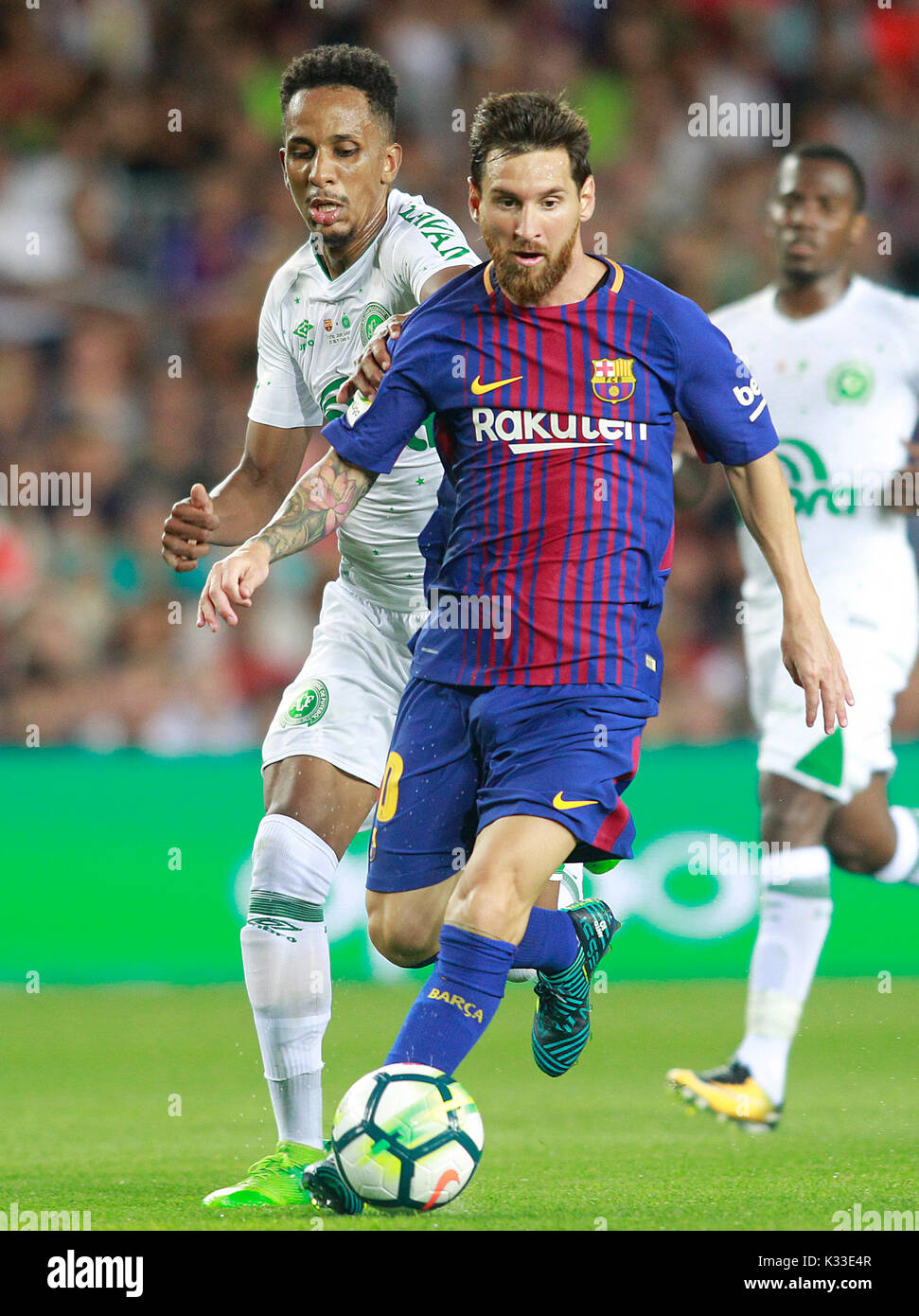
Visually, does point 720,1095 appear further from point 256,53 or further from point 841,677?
point 256,53

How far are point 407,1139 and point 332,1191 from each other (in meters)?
0.45

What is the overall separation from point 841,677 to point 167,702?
6.19 meters

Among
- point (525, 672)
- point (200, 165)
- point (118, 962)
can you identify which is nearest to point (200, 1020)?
point (118, 962)

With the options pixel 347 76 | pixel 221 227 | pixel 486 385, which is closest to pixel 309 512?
pixel 486 385

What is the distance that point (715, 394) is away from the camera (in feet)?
13.3

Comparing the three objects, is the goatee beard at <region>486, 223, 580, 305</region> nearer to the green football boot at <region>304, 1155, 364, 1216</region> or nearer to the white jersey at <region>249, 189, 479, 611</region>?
the white jersey at <region>249, 189, 479, 611</region>

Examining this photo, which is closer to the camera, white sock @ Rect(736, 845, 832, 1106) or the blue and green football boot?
the blue and green football boot

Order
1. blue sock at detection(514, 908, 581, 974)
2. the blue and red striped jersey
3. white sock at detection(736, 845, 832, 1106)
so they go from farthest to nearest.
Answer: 1. white sock at detection(736, 845, 832, 1106)
2. blue sock at detection(514, 908, 581, 974)
3. the blue and red striped jersey

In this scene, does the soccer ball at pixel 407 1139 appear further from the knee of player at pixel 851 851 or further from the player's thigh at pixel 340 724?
the knee of player at pixel 851 851

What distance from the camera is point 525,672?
3.98 metres

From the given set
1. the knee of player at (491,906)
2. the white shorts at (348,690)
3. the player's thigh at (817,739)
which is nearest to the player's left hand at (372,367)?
the white shorts at (348,690)

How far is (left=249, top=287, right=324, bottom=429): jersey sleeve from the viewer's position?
500 cm

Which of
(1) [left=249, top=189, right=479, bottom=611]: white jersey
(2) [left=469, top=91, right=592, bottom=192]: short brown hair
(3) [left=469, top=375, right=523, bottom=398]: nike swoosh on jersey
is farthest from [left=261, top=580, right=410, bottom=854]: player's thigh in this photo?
(2) [left=469, top=91, right=592, bottom=192]: short brown hair

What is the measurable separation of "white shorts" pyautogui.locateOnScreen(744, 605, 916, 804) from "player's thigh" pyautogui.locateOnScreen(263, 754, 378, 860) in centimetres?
213
